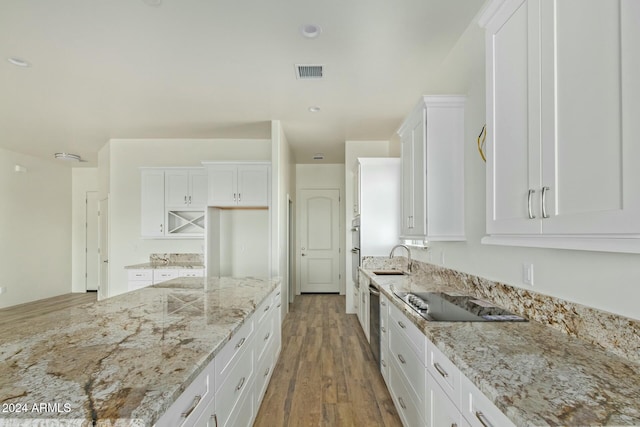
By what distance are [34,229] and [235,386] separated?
6.96 meters

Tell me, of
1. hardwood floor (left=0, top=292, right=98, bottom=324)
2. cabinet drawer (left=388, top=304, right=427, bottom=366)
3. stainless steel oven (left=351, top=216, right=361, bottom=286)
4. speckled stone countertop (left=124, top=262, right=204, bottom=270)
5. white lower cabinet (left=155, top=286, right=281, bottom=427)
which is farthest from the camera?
hardwood floor (left=0, top=292, right=98, bottom=324)

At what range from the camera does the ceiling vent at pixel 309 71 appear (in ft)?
9.15

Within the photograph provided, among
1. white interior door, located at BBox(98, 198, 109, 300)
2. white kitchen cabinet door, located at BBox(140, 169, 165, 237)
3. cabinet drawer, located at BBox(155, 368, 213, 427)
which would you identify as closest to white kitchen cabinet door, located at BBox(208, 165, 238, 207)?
white kitchen cabinet door, located at BBox(140, 169, 165, 237)

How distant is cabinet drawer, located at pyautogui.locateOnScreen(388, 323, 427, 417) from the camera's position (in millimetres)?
1643

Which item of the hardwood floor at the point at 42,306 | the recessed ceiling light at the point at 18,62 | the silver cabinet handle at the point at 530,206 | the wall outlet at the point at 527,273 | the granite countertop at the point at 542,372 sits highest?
the recessed ceiling light at the point at 18,62

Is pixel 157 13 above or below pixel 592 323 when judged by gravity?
above

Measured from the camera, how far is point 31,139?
500 centimetres

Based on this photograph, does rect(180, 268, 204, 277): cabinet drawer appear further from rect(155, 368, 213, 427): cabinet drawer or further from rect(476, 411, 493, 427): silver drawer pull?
rect(476, 411, 493, 427): silver drawer pull

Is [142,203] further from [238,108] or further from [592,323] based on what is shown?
[592,323]

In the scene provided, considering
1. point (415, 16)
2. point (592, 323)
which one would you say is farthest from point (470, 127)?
point (592, 323)

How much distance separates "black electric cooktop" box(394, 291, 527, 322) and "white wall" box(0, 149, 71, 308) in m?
7.21

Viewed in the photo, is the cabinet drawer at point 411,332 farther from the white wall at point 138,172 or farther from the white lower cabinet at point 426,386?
the white wall at point 138,172

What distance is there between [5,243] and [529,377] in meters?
7.88

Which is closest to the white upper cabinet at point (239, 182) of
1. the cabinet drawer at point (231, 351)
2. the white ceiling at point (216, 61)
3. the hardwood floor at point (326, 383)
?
the white ceiling at point (216, 61)
